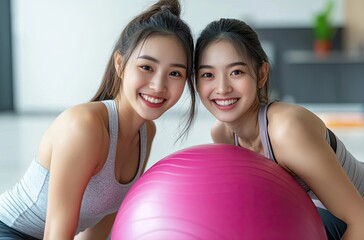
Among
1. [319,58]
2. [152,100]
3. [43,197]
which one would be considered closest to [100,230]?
[43,197]

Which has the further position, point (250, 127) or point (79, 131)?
point (250, 127)

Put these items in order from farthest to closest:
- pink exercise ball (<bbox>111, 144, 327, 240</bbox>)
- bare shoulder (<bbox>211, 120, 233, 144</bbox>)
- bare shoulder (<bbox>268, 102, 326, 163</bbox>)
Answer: bare shoulder (<bbox>211, 120, 233, 144</bbox>), bare shoulder (<bbox>268, 102, 326, 163</bbox>), pink exercise ball (<bbox>111, 144, 327, 240</bbox>)

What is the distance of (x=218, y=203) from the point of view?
1381mm

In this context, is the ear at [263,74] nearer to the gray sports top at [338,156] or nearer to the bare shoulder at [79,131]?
the gray sports top at [338,156]

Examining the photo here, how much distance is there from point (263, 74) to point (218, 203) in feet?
1.92

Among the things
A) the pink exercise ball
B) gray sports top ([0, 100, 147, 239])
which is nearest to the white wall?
gray sports top ([0, 100, 147, 239])

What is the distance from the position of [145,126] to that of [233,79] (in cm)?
40

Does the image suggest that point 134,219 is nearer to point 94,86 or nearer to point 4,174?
point 4,174

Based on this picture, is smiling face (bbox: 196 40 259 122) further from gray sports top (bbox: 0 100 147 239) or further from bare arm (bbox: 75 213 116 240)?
bare arm (bbox: 75 213 116 240)

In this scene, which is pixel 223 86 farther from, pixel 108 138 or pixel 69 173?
pixel 69 173

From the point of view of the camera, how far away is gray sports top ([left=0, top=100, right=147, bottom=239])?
69.6 inches

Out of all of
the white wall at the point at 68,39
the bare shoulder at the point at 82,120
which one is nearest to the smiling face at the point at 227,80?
the bare shoulder at the point at 82,120

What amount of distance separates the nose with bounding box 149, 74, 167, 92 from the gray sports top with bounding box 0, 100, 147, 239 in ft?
0.52

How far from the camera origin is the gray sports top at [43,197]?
1.77 metres
